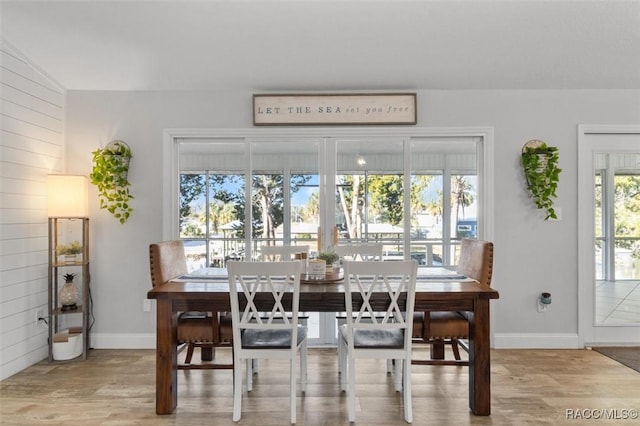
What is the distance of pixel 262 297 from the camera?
2398 millimetres

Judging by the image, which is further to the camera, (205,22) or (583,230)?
(583,230)

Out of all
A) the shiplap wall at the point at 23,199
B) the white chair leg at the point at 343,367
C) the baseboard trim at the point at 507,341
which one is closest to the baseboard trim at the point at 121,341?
the baseboard trim at the point at 507,341

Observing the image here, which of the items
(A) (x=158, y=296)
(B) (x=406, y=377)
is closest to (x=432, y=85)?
(B) (x=406, y=377)

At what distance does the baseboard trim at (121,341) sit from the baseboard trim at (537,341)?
3.22 meters

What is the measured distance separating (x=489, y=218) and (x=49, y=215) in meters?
3.86

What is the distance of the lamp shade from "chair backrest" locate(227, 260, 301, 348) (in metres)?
1.91

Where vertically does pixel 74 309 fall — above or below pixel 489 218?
below

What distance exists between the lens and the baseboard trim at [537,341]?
3701mm

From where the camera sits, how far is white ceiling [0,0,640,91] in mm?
2830

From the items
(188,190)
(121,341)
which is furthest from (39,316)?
(188,190)

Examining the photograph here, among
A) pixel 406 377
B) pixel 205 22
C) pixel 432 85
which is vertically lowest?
pixel 406 377

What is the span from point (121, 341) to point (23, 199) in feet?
4.89

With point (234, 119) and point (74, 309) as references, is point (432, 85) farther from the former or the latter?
point (74, 309)

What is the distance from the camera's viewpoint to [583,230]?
3.72 metres
